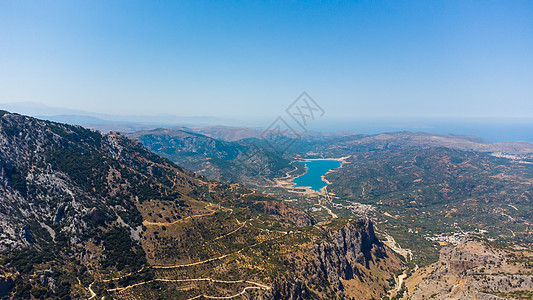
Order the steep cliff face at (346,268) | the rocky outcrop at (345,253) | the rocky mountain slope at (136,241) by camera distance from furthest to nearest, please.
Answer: the rocky outcrop at (345,253), the steep cliff face at (346,268), the rocky mountain slope at (136,241)

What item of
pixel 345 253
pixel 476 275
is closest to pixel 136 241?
pixel 345 253

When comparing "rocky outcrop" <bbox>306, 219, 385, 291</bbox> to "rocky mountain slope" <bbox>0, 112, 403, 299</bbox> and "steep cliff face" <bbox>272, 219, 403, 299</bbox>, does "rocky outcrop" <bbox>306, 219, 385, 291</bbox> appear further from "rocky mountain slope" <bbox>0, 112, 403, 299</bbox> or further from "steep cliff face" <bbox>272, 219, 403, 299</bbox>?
"rocky mountain slope" <bbox>0, 112, 403, 299</bbox>

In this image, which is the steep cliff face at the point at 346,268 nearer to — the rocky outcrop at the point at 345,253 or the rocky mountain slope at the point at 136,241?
the rocky outcrop at the point at 345,253

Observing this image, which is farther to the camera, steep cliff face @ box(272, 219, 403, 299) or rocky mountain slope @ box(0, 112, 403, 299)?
steep cliff face @ box(272, 219, 403, 299)

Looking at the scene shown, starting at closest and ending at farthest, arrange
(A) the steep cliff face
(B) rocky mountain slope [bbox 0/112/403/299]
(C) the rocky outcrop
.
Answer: (B) rocky mountain slope [bbox 0/112/403/299], (A) the steep cliff face, (C) the rocky outcrop

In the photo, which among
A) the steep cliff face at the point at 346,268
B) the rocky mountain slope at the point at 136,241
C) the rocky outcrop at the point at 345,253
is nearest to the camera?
the rocky mountain slope at the point at 136,241

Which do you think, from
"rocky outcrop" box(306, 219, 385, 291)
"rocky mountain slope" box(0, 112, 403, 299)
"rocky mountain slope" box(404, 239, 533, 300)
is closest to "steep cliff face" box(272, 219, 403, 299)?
"rocky outcrop" box(306, 219, 385, 291)

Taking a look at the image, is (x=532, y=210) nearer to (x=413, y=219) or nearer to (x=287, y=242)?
(x=413, y=219)

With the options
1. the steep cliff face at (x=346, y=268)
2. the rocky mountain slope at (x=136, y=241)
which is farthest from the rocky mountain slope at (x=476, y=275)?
the rocky mountain slope at (x=136, y=241)
